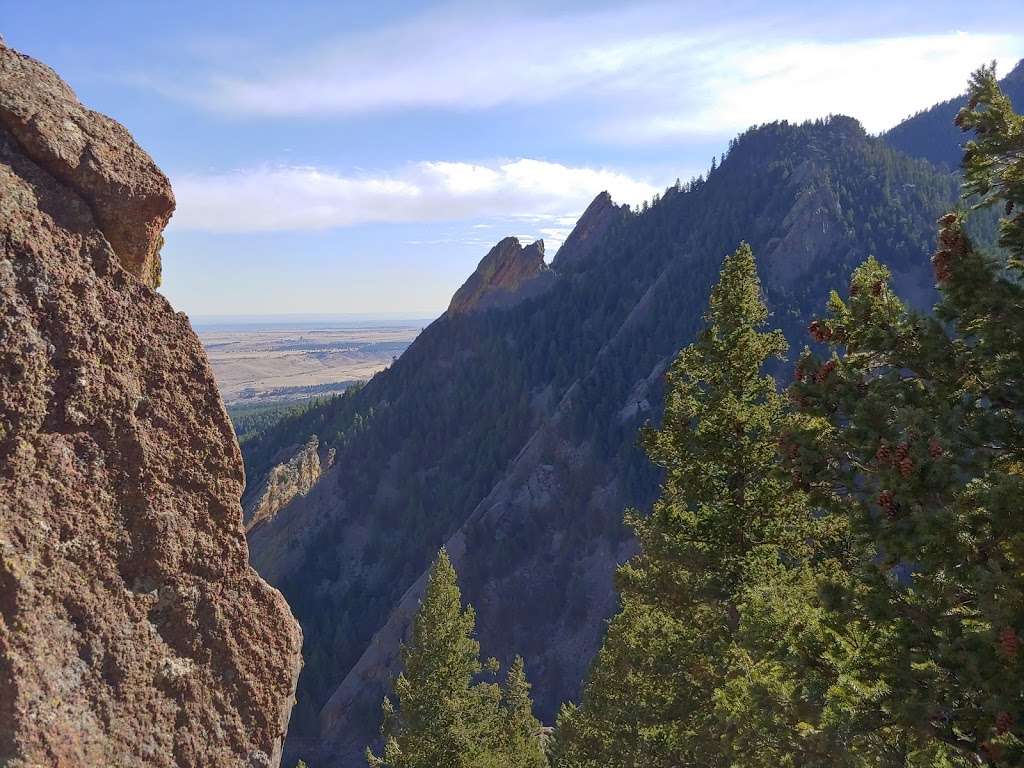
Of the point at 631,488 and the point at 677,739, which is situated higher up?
the point at 677,739

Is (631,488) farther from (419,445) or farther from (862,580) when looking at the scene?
(862,580)

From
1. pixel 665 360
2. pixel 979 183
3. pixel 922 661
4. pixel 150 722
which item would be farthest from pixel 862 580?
pixel 665 360

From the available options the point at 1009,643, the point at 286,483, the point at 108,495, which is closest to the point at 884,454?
the point at 1009,643

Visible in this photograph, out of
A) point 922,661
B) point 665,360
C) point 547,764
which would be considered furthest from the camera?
point 665,360

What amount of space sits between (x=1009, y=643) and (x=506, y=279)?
10534 centimetres

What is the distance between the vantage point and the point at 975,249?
21.8 feet

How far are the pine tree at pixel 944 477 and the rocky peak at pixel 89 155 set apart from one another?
6882 millimetres

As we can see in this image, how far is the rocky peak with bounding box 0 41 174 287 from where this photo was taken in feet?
19.2

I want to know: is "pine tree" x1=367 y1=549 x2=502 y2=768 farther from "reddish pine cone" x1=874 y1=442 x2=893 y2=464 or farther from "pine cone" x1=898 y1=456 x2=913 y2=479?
"pine cone" x1=898 y1=456 x2=913 y2=479

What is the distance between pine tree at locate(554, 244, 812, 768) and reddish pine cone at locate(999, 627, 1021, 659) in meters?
5.89

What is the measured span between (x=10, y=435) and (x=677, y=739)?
12.0 meters

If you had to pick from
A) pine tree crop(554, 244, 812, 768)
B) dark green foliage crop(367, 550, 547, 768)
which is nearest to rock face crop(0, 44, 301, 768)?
pine tree crop(554, 244, 812, 768)

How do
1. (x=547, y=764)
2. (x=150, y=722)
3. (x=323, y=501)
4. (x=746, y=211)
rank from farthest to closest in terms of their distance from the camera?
1. (x=746, y=211)
2. (x=323, y=501)
3. (x=547, y=764)
4. (x=150, y=722)

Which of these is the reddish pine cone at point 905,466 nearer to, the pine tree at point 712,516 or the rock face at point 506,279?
the pine tree at point 712,516
